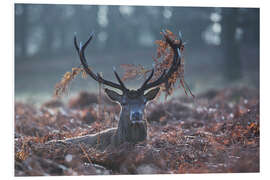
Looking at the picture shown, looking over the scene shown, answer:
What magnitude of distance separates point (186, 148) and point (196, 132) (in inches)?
49.4

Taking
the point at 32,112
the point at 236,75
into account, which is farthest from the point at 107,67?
the point at 32,112

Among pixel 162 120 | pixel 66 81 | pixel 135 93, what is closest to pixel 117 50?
pixel 162 120

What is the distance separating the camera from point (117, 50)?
21922mm

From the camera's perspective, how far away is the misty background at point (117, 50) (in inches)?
666

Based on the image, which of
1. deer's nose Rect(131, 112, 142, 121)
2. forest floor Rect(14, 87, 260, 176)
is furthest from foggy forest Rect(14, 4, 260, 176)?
deer's nose Rect(131, 112, 142, 121)

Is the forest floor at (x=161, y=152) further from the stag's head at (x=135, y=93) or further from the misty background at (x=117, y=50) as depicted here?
the misty background at (x=117, y=50)

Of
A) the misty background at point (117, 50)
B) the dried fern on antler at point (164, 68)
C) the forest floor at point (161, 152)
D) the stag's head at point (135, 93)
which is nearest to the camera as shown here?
the forest floor at point (161, 152)

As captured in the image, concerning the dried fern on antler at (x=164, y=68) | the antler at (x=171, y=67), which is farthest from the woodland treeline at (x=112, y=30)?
the antler at (x=171, y=67)

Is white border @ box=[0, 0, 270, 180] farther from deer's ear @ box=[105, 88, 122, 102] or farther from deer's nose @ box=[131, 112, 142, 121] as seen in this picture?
deer's ear @ box=[105, 88, 122, 102]

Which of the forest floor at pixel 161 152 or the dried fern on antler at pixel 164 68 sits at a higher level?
the dried fern on antler at pixel 164 68

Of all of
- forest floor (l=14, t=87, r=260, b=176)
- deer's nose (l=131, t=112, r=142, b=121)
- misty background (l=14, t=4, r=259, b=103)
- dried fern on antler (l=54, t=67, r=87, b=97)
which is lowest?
forest floor (l=14, t=87, r=260, b=176)

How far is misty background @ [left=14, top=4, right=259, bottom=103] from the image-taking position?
16.9 m
